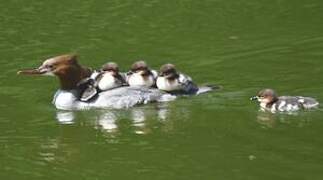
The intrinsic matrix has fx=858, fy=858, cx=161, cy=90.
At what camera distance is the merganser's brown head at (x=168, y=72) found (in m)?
11.4

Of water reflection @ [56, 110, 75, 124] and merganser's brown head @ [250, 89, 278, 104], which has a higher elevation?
merganser's brown head @ [250, 89, 278, 104]

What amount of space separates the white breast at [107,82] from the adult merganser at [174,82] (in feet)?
2.07

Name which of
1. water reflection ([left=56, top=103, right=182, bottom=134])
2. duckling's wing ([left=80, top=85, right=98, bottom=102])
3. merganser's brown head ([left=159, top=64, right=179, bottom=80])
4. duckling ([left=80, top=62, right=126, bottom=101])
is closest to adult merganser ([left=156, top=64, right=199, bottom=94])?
merganser's brown head ([left=159, top=64, right=179, bottom=80])

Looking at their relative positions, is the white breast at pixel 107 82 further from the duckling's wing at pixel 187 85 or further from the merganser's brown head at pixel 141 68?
the duckling's wing at pixel 187 85

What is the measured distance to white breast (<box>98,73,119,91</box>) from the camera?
11531 millimetres

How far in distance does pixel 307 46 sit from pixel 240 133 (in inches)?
211

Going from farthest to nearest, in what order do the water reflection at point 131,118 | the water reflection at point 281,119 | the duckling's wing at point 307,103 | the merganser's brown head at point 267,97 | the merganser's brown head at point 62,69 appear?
the merganser's brown head at point 62,69 < the merganser's brown head at point 267,97 < the duckling's wing at point 307,103 < the water reflection at point 131,118 < the water reflection at point 281,119

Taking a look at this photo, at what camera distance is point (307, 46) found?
14.4 metres

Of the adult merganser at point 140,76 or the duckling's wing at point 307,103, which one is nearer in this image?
the duckling's wing at point 307,103

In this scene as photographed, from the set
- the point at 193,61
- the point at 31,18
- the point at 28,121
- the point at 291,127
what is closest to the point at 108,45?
the point at 193,61

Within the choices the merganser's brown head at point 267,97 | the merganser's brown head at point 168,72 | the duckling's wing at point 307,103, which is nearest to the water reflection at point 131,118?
the merganser's brown head at point 168,72

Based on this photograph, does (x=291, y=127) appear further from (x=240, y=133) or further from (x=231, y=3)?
(x=231, y=3)

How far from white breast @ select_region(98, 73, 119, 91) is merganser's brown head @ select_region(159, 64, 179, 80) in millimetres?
642

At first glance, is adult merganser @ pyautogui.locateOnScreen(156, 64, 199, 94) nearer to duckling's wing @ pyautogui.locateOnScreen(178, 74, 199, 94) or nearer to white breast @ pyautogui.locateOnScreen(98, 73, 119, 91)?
duckling's wing @ pyautogui.locateOnScreen(178, 74, 199, 94)
